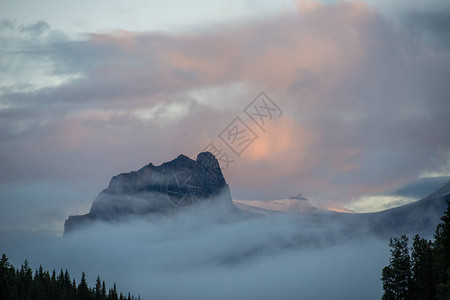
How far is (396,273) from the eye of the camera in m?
109

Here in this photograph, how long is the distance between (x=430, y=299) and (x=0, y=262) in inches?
3213

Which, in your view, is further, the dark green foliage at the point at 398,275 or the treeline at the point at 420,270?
the dark green foliage at the point at 398,275

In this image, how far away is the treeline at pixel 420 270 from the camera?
9156 cm

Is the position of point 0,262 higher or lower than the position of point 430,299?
higher

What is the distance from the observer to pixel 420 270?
102812mm

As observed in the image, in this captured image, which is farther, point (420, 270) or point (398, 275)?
point (398, 275)

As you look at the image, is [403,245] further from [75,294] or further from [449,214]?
[75,294]

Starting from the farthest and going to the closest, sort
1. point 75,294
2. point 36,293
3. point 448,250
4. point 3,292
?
point 75,294, point 36,293, point 3,292, point 448,250

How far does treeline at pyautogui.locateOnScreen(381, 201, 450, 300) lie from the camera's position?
91562mm

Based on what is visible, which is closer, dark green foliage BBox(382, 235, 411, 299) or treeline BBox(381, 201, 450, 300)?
treeline BBox(381, 201, 450, 300)

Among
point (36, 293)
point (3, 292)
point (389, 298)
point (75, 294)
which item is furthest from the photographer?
point (75, 294)

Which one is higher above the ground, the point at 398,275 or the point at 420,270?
the point at 398,275

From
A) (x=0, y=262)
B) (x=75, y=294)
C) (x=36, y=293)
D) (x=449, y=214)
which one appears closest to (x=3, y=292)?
(x=0, y=262)

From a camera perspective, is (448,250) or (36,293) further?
(36,293)
